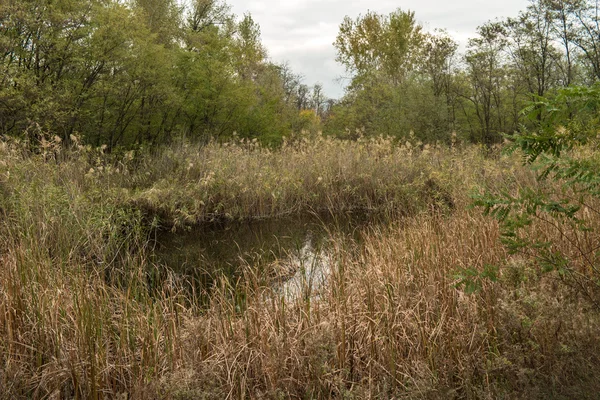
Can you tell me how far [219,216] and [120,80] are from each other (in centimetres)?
578

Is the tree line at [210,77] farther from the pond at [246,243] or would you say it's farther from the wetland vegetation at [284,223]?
the pond at [246,243]

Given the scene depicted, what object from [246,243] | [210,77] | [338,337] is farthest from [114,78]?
[338,337]

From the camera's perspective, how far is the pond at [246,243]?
5.39m

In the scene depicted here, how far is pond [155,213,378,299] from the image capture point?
539cm

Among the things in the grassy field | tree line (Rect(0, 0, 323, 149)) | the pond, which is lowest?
the pond

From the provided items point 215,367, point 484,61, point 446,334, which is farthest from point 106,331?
point 484,61

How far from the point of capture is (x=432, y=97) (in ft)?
52.2

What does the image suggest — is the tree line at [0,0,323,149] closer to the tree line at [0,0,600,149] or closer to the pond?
the tree line at [0,0,600,149]

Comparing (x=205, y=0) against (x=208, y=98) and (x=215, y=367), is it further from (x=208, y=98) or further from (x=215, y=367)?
(x=215, y=367)

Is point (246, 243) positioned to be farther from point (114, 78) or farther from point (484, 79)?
point (484, 79)

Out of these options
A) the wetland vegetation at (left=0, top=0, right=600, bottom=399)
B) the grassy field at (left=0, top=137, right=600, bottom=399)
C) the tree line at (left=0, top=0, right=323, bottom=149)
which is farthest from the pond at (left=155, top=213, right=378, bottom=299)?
the tree line at (left=0, top=0, right=323, bottom=149)

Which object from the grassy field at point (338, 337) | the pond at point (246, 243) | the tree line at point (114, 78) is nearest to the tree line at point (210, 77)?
the tree line at point (114, 78)

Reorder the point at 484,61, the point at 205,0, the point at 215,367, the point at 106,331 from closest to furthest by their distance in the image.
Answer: the point at 215,367 < the point at 106,331 < the point at 484,61 < the point at 205,0

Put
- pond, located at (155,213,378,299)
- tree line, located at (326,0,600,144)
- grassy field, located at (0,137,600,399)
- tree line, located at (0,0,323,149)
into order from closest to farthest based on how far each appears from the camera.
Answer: grassy field, located at (0,137,600,399) → pond, located at (155,213,378,299) → tree line, located at (0,0,323,149) → tree line, located at (326,0,600,144)
